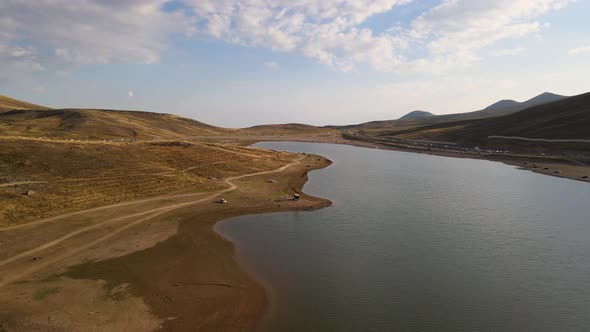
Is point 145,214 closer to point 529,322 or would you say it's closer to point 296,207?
point 296,207

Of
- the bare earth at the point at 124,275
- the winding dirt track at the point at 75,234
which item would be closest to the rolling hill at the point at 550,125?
the winding dirt track at the point at 75,234

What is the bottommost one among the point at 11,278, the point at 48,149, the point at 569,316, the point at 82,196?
the point at 569,316

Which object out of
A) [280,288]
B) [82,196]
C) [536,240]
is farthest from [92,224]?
[536,240]

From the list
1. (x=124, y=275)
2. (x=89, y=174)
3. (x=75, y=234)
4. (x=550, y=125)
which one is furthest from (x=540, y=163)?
(x=89, y=174)

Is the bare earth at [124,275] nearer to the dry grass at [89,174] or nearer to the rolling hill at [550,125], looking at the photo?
the dry grass at [89,174]

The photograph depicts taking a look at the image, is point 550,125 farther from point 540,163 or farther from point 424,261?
point 424,261

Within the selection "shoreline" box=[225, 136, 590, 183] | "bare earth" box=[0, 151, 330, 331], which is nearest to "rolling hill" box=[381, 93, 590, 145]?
"shoreline" box=[225, 136, 590, 183]

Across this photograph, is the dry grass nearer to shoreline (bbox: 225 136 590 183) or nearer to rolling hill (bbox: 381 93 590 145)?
shoreline (bbox: 225 136 590 183)

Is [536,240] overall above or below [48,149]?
below

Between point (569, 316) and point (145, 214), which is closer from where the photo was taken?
point (569, 316)
